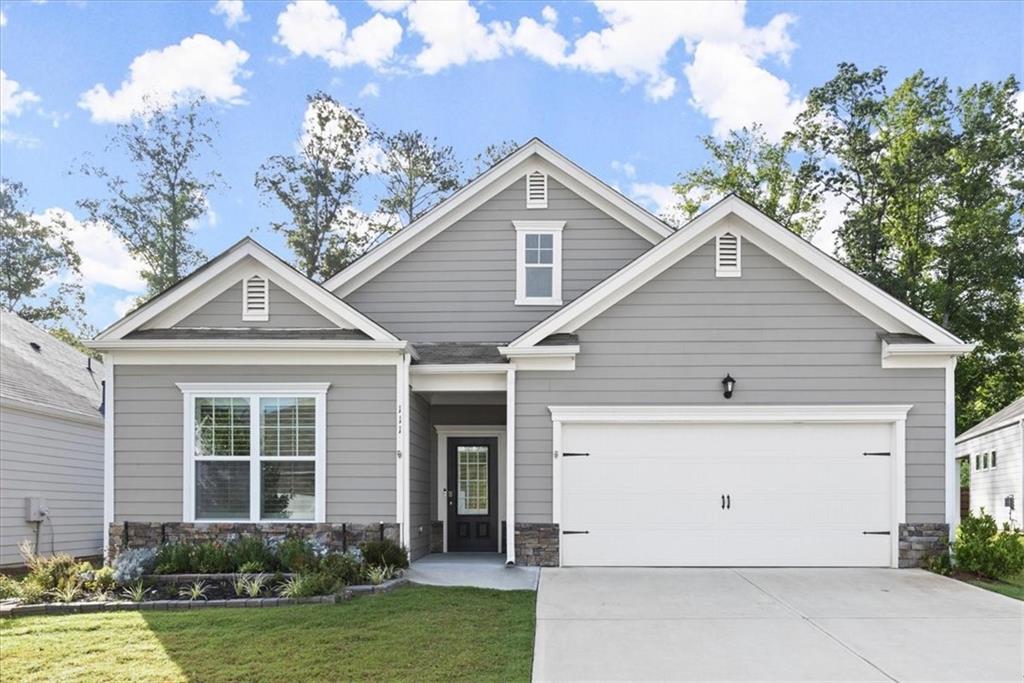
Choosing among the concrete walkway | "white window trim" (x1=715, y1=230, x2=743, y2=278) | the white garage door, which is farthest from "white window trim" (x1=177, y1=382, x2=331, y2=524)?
"white window trim" (x1=715, y1=230, x2=743, y2=278)

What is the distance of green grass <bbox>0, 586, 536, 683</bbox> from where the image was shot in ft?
22.9

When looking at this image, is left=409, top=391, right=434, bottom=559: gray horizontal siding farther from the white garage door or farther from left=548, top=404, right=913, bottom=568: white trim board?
the white garage door

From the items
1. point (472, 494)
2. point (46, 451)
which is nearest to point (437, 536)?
point (472, 494)

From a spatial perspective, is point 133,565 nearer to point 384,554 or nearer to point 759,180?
point 384,554

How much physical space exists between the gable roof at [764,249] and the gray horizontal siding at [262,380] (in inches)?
85.3

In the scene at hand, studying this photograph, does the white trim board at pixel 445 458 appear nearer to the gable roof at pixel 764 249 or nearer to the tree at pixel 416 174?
the gable roof at pixel 764 249

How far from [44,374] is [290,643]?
40.4 feet

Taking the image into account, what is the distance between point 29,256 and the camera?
3366cm

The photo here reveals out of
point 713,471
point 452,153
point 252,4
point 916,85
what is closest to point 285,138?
point 452,153

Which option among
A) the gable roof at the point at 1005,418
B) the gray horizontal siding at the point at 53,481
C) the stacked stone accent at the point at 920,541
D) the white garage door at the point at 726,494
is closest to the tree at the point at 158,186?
the gray horizontal siding at the point at 53,481

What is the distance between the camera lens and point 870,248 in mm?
27703

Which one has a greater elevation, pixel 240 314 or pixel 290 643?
pixel 240 314

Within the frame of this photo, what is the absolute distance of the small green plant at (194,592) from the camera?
9.65m

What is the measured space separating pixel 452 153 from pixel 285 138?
5.80 m
